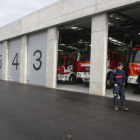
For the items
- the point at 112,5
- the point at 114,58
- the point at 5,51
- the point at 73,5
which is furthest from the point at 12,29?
the point at 112,5

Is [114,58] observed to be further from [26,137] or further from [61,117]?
[26,137]

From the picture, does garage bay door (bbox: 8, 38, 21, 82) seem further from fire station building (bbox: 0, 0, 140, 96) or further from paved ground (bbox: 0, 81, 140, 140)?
paved ground (bbox: 0, 81, 140, 140)

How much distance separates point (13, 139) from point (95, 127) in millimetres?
2006

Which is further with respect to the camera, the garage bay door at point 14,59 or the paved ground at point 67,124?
the garage bay door at point 14,59

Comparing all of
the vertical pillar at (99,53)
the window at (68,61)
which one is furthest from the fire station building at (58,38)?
the window at (68,61)

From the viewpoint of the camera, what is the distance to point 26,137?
3.68m

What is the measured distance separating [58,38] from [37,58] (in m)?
2.51

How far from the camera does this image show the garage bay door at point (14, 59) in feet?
57.5

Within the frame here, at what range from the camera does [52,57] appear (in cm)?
1280

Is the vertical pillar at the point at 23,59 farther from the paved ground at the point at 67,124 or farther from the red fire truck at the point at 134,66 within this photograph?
the paved ground at the point at 67,124

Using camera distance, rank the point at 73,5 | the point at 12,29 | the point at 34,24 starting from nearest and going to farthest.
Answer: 1. the point at 73,5
2. the point at 34,24
3. the point at 12,29

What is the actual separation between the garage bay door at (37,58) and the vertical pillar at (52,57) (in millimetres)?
836

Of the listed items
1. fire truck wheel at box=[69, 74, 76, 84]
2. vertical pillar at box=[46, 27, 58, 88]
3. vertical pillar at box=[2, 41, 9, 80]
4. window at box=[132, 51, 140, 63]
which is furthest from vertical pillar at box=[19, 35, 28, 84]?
window at box=[132, 51, 140, 63]

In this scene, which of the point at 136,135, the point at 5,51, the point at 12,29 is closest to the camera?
the point at 136,135
